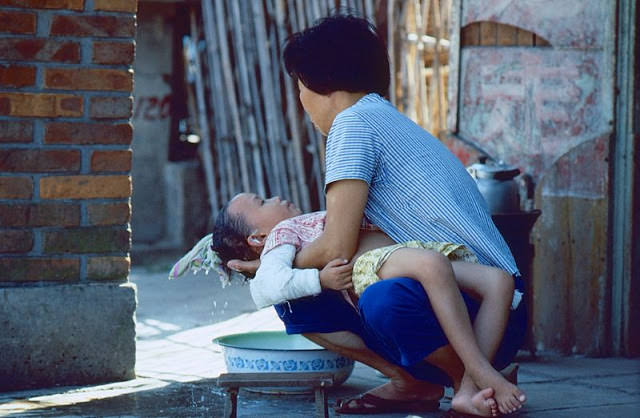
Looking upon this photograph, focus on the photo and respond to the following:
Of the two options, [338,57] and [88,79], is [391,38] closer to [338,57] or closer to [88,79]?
[88,79]

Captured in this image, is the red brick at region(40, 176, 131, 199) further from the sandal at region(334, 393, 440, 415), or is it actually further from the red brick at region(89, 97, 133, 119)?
the sandal at region(334, 393, 440, 415)

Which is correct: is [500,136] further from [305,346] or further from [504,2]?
[305,346]

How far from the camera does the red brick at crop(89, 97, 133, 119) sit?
4.02 meters

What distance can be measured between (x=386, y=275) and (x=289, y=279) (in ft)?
0.98

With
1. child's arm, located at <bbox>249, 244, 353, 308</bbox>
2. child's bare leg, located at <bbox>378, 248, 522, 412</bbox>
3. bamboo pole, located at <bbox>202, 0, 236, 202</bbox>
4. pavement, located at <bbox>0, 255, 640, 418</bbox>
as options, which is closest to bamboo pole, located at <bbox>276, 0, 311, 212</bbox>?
bamboo pole, located at <bbox>202, 0, 236, 202</bbox>

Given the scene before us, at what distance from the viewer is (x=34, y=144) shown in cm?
395

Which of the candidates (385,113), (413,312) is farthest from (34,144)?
(413,312)

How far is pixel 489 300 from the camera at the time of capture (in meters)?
3.09

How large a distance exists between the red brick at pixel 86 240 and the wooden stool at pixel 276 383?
1.14m

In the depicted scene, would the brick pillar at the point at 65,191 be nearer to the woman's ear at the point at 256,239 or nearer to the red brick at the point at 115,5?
the red brick at the point at 115,5

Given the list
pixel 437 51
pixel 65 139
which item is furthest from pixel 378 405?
pixel 437 51

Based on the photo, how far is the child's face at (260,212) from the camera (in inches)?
137

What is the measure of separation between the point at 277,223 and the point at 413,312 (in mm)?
670

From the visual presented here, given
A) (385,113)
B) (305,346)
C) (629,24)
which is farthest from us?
(629,24)
